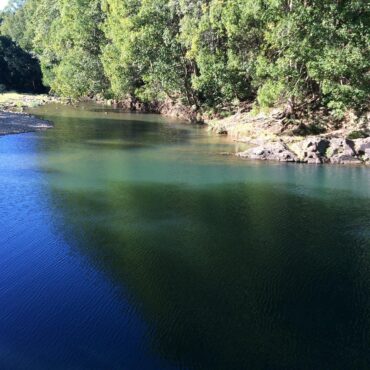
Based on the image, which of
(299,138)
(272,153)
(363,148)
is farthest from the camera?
(299,138)

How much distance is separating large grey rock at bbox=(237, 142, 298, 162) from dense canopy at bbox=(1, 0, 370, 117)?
579 centimetres

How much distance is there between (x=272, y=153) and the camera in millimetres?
36812

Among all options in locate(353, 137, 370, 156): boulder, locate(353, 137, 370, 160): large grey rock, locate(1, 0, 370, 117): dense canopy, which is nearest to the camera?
locate(353, 137, 370, 160): large grey rock

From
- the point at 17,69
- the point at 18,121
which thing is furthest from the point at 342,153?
the point at 17,69

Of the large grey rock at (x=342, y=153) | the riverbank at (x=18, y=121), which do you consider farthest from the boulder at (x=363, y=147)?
the riverbank at (x=18, y=121)

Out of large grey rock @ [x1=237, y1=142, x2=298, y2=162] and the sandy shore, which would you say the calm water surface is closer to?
large grey rock @ [x1=237, y1=142, x2=298, y2=162]

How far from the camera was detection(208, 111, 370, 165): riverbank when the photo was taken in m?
35.9

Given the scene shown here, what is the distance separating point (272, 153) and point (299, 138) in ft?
17.8

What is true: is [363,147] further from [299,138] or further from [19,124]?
[19,124]

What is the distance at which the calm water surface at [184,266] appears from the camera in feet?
42.9

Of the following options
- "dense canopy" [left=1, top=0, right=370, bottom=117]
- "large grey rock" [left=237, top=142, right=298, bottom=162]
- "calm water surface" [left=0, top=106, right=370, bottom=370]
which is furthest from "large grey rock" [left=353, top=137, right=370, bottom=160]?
"large grey rock" [left=237, top=142, right=298, bottom=162]

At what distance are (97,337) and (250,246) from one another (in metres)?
8.37

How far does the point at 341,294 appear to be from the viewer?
16.1 meters

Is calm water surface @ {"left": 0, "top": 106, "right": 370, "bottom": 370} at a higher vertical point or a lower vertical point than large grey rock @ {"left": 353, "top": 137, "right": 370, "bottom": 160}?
lower
